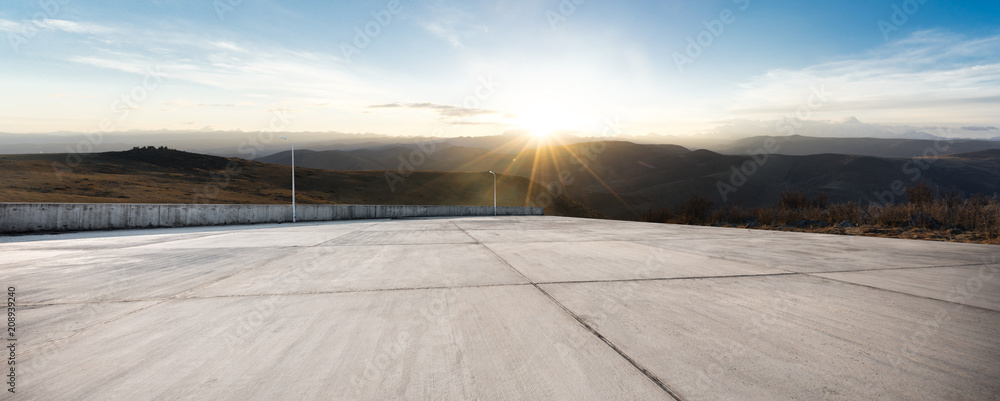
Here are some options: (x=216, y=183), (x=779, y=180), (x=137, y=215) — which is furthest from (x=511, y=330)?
(x=779, y=180)

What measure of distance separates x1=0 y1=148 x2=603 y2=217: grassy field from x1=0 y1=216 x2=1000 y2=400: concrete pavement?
57.2m

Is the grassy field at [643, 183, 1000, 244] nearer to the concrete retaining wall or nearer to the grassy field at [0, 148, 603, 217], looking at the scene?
the concrete retaining wall

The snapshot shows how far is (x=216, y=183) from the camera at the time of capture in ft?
248

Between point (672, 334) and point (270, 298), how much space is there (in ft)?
17.7

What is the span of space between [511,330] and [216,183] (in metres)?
87.7

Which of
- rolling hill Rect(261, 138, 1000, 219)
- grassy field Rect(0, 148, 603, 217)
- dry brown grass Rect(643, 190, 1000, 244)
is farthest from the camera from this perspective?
rolling hill Rect(261, 138, 1000, 219)

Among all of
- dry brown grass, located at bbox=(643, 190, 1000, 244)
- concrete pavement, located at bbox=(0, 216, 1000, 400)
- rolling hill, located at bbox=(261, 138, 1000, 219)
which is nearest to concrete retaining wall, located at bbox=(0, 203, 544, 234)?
concrete pavement, located at bbox=(0, 216, 1000, 400)

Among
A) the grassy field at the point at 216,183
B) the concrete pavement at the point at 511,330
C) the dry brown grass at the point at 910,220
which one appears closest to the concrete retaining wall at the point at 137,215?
the concrete pavement at the point at 511,330

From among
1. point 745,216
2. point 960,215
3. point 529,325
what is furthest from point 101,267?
point 745,216

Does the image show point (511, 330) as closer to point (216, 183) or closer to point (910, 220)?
point (910, 220)

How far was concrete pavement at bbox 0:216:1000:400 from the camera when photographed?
322 cm

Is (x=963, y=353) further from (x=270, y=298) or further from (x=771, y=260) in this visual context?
(x=270, y=298)

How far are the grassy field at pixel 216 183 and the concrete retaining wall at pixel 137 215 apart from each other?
35.0 m

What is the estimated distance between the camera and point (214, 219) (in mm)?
24016
